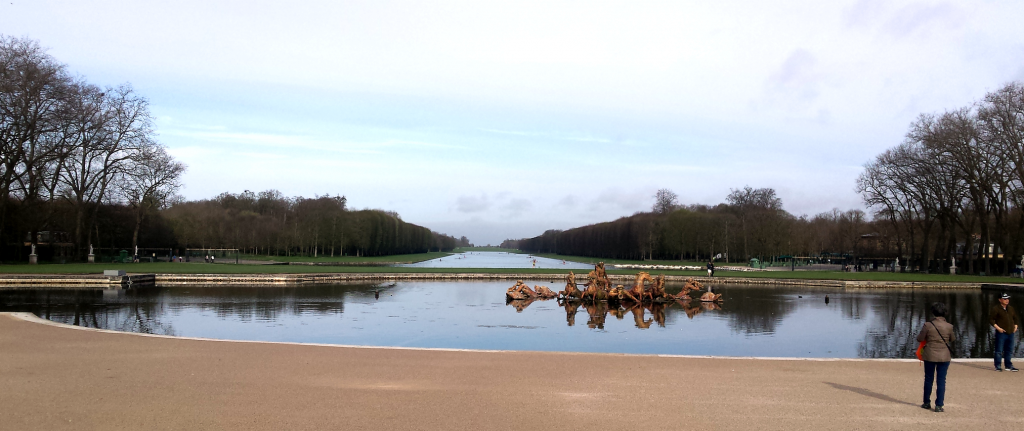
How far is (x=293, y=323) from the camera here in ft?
56.6

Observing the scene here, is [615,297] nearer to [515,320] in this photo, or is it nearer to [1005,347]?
[515,320]

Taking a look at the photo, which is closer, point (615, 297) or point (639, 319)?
point (639, 319)

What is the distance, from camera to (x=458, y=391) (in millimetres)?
8023

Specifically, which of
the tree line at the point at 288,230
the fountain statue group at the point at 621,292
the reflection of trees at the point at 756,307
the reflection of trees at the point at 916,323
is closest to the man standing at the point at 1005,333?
the reflection of trees at the point at 916,323

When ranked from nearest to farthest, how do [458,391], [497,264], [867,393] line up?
[458,391] → [867,393] → [497,264]

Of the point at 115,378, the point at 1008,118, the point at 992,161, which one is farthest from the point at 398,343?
the point at 992,161

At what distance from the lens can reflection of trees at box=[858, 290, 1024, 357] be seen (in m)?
14.1

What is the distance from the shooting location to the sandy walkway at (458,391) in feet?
22.2

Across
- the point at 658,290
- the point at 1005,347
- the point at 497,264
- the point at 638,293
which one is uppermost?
the point at 1005,347

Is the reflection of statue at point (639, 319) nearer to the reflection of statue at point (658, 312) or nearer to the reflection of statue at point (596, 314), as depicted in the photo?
the reflection of statue at point (658, 312)

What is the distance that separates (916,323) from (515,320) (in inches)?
449

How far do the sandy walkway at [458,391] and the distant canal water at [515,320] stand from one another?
11.7ft

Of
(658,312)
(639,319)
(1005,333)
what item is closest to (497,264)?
(658,312)

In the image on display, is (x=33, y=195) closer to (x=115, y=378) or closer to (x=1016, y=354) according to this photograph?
(x=115, y=378)
